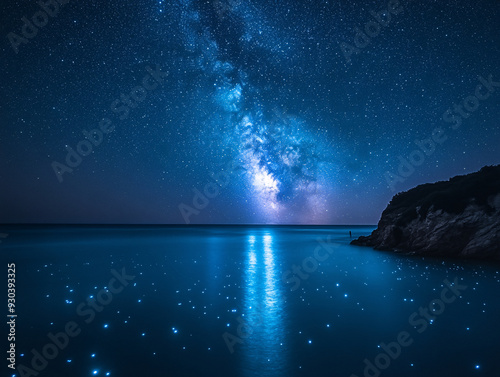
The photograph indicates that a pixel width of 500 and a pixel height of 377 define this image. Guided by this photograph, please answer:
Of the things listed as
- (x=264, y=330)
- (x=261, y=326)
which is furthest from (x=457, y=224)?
(x=264, y=330)

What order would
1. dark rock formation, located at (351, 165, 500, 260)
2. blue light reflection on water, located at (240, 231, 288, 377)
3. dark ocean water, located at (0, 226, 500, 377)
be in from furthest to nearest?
dark rock formation, located at (351, 165, 500, 260), blue light reflection on water, located at (240, 231, 288, 377), dark ocean water, located at (0, 226, 500, 377)

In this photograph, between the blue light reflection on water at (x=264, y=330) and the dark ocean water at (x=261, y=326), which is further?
the blue light reflection on water at (x=264, y=330)

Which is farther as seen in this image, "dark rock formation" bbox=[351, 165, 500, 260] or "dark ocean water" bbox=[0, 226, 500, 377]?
"dark rock formation" bbox=[351, 165, 500, 260]

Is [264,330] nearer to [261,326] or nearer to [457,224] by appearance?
[261,326]

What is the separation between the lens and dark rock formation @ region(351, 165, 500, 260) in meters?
22.5

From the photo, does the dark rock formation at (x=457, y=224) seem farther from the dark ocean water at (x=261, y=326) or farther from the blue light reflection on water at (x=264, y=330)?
the blue light reflection on water at (x=264, y=330)

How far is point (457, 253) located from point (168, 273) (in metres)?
27.3

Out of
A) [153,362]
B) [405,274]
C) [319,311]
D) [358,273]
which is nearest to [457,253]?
[405,274]

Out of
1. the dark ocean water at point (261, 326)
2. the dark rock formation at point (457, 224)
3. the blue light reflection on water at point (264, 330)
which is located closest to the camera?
the dark ocean water at point (261, 326)

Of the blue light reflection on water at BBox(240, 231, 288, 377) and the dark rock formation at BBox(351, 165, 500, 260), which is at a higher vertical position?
the dark rock formation at BBox(351, 165, 500, 260)

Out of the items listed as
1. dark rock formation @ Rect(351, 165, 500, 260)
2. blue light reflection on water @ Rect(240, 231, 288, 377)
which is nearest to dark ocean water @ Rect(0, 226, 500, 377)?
blue light reflection on water @ Rect(240, 231, 288, 377)

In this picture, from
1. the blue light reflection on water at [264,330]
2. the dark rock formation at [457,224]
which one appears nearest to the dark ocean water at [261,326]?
the blue light reflection on water at [264,330]

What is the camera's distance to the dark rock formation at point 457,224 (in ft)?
73.7

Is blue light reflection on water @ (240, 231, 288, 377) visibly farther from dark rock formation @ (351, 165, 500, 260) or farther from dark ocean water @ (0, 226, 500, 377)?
dark rock formation @ (351, 165, 500, 260)
